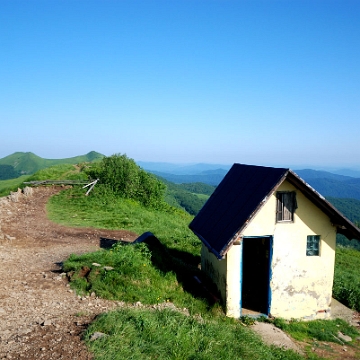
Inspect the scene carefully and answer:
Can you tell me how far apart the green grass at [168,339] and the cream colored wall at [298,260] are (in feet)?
8.68

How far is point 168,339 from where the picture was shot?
7.35 m

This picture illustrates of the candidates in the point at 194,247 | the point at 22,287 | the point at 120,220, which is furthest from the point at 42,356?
the point at 120,220

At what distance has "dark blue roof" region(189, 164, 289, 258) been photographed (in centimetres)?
1035

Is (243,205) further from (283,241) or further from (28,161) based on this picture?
(28,161)

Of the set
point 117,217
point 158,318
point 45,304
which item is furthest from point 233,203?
point 117,217

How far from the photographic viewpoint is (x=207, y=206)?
14.0 metres

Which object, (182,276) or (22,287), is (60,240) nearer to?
(22,287)

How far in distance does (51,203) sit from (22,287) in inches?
635

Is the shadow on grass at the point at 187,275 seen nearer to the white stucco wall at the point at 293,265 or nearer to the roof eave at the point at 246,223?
the white stucco wall at the point at 293,265

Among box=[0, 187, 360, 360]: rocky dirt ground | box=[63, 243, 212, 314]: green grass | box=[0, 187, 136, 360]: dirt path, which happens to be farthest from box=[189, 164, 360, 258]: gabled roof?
box=[0, 187, 136, 360]: dirt path

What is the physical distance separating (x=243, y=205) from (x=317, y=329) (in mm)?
4766

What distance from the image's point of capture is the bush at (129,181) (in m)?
30.3

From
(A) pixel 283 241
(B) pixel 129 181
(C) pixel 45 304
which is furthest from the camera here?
(B) pixel 129 181

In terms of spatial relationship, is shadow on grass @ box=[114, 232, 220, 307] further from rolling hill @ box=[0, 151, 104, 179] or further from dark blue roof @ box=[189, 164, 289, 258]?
rolling hill @ box=[0, 151, 104, 179]
